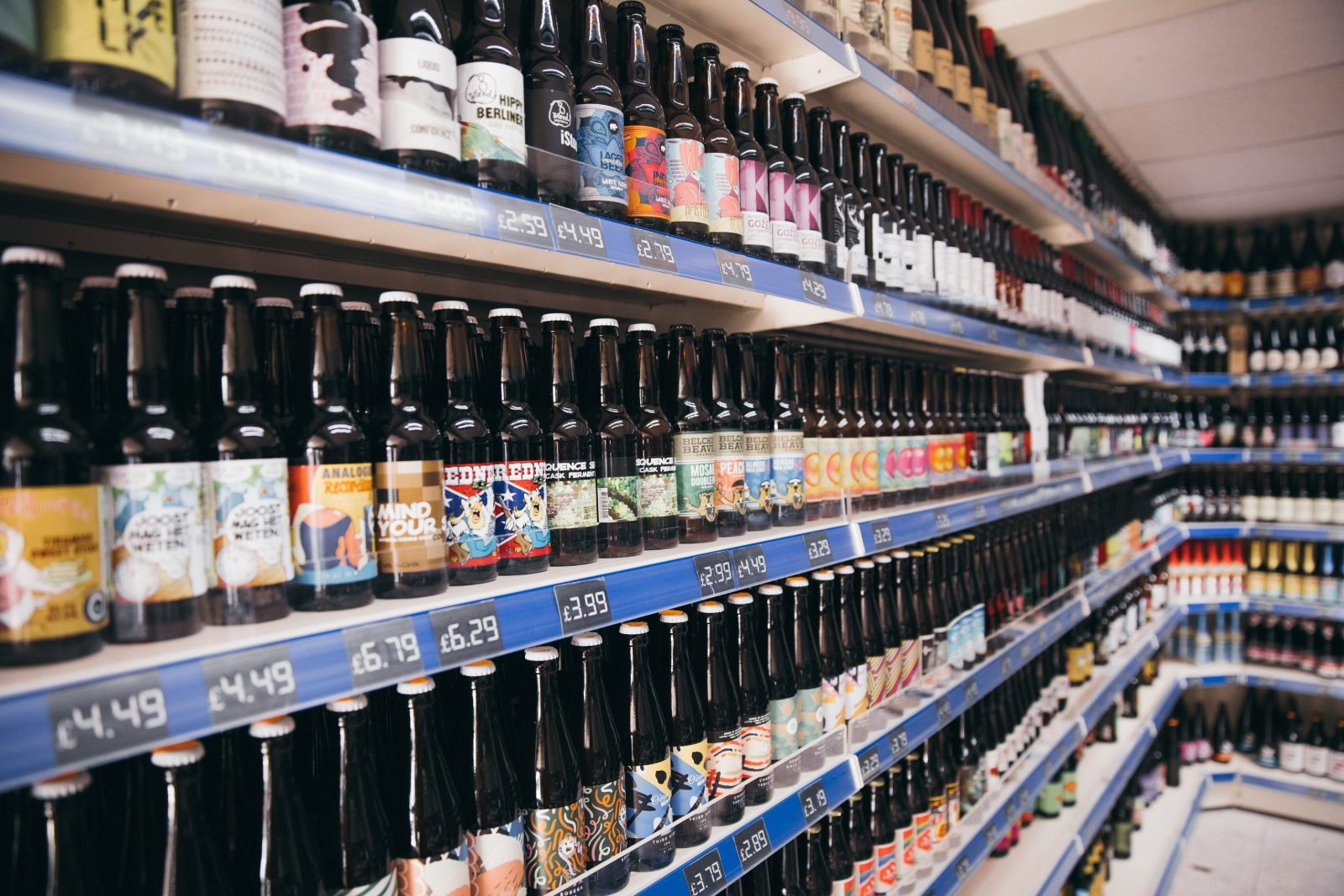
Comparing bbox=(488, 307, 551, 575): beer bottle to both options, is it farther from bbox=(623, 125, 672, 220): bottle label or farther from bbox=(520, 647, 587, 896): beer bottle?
bbox=(623, 125, 672, 220): bottle label

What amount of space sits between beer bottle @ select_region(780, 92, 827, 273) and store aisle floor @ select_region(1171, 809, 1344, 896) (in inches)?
155

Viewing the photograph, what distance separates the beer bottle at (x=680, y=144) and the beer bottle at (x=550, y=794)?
2.47 ft

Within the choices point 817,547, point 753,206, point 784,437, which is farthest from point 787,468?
point 753,206

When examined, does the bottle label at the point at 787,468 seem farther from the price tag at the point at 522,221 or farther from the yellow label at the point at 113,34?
the yellow label at the point at 113,34

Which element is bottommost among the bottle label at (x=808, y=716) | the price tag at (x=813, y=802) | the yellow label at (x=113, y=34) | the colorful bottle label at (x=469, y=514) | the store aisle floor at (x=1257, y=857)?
the store aisle floor at (x=1257, y=857)

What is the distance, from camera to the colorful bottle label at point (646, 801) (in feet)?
4.22

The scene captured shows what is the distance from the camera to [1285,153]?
4281 millimetres

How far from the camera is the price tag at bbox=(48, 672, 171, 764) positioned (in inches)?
24.5

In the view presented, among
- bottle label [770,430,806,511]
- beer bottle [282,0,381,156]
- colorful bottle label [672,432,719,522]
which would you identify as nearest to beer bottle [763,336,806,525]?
bottle label [770,430,806,511]

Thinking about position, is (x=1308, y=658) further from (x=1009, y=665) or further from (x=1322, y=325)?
(x=1009, y=665)

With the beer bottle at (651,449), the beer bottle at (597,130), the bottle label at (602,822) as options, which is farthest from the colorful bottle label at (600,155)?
the bottle label at (602,822)

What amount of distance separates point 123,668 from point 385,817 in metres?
0.46

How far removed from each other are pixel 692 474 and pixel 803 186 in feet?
2.20

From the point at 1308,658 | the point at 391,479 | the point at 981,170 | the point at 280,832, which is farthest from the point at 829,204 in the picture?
the point at 1308,658
